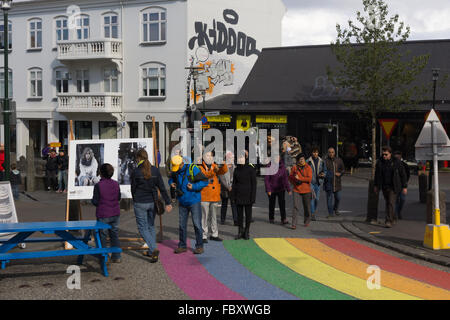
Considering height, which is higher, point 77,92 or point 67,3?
point 67,3

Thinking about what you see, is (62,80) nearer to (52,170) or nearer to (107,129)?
(107,129)

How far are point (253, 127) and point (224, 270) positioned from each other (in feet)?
73.2

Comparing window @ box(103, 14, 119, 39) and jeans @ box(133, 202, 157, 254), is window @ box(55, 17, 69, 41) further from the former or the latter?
jeans @ box(133, 202, 157, 254)

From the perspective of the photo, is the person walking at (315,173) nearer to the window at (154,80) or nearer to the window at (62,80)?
the window at (154,80)

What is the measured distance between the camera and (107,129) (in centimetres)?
3625

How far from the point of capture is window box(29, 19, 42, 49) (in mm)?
38062

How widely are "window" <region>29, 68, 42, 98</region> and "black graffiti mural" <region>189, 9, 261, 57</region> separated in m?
11.5

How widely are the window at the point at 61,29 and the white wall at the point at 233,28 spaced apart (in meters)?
8.97

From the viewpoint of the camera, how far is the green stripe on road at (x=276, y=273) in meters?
7.35

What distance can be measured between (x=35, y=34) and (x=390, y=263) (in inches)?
1354

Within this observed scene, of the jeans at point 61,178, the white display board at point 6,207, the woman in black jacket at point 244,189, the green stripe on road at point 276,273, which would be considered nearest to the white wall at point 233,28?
the jeans at point 61,178

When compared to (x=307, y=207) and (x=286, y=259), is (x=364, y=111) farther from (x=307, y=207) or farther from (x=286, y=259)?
(x=286, y=259)

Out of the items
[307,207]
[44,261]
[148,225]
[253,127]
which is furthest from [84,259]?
[253,127]
